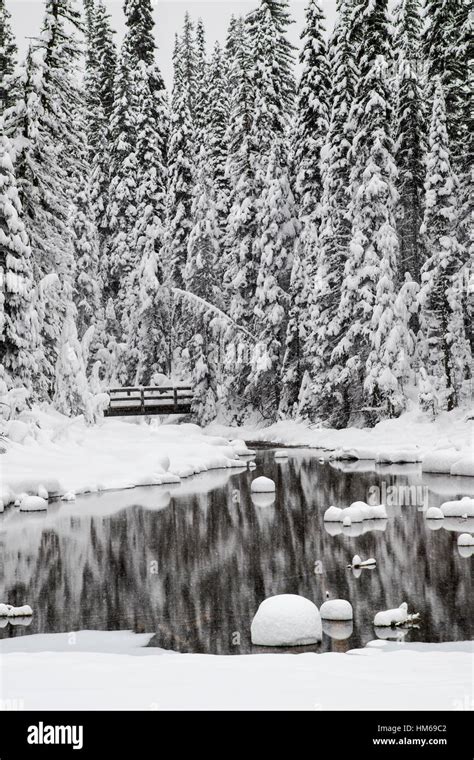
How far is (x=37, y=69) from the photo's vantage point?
92.9ft

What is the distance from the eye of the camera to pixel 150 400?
4638 centimetres

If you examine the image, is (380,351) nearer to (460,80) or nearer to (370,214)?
(370,214)

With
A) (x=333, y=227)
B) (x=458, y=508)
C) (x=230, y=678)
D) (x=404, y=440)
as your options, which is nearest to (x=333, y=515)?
(x=458, y=508)

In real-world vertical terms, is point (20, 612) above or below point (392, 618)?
above

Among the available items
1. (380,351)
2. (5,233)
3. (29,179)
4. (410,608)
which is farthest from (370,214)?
(410,608)

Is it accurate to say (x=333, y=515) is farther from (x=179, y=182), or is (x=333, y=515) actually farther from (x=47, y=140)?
(x=179, y=182)

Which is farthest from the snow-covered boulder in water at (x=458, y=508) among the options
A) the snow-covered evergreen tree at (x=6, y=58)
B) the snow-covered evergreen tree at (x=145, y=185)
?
the snow-covered evergreen tree at (x=145, y=185)

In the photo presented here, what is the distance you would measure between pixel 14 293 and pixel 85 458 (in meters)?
4.87

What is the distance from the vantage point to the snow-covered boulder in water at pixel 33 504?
749 inches

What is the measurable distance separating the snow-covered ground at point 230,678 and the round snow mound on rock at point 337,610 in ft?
3.57

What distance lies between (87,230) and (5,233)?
21.5 metres

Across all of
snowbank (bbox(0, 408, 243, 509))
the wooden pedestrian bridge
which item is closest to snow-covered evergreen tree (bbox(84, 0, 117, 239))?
the wooden pedestrian bridge

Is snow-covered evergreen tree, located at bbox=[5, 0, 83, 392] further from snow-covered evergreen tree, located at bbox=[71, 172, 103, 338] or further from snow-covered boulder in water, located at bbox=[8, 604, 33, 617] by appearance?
snow-covered boulder in water, located at bbox=[8, 604, 33, 617]

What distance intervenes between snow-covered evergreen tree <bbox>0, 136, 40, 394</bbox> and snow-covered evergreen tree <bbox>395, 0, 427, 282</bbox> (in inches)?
708
